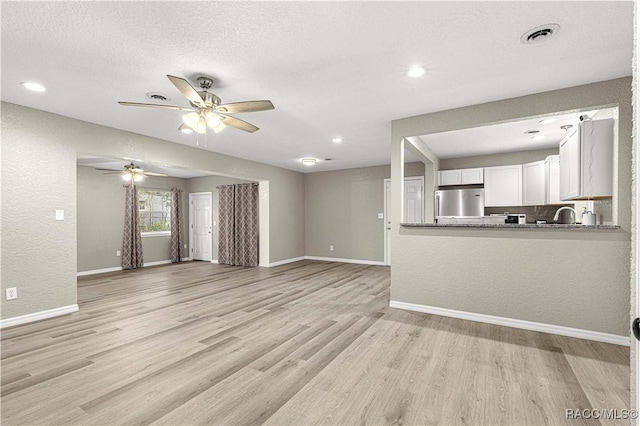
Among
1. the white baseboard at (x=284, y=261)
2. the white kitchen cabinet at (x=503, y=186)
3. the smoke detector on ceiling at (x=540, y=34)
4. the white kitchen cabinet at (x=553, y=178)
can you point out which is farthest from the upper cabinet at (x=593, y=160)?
the white baseboard at (x=284, y=261)

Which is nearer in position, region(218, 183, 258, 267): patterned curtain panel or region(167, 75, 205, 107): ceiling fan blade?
region(167, 75, 205, 107): ceiling fan blade

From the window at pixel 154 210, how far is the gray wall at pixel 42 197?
13.2 feet

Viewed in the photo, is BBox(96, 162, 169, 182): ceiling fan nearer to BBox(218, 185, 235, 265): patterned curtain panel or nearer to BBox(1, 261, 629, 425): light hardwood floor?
BBox(218, 185, 235, 265): patterned curtain panel

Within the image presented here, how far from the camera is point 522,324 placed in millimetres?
3135

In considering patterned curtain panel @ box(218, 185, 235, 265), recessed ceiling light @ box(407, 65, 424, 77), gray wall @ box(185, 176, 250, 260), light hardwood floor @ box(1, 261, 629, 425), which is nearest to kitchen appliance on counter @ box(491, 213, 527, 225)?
light hardwood floor @ box(1, 261, 629, 425)

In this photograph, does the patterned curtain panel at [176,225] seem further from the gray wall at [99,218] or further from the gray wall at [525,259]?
the gray wall at [525,259]

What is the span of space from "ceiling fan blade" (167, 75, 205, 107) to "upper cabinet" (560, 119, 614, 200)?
12.5 feet

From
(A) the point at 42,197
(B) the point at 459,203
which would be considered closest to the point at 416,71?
(B) the point at 459,203

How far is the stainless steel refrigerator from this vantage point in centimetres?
587

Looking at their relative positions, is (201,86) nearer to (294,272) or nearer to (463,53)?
(463,53)

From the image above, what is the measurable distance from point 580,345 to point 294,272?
15.4 ft

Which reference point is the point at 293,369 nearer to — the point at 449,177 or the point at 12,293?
the point at 12,293

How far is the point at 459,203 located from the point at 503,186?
0.83 metres

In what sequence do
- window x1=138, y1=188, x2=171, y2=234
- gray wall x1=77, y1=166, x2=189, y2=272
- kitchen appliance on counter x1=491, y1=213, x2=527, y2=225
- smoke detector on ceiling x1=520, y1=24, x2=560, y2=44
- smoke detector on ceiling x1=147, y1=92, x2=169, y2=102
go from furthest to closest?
1. window x1=138, y1=188, x2=171, y2=234
2. gray wall x1=77, y1=166, x2=189, y2=272
3. kitchen appliance on counter x1=491, y1=213, x2=527, y2=225
4. smoke detector on ceiling x1=147, y1=92, x2=169, y2=102
5. smoke detector on ceiling x1=520, y1=24, x2=560, y2=44
